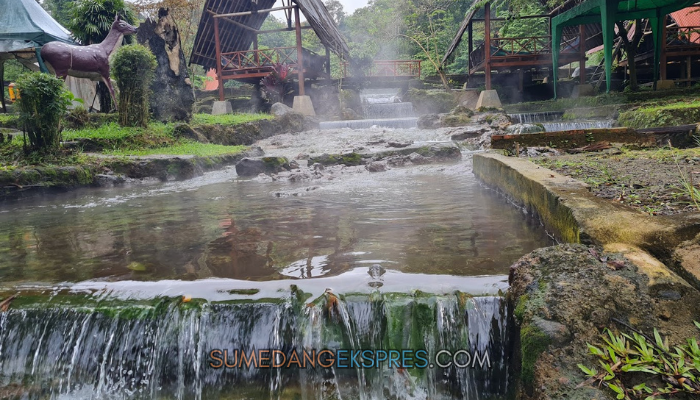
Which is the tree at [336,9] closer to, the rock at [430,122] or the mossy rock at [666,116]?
the rock at [430,122]

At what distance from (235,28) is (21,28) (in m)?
8.71

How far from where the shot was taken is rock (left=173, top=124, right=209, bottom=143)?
10825 mm

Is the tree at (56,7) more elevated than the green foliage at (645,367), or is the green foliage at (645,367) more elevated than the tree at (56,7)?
the tree at (56,7)

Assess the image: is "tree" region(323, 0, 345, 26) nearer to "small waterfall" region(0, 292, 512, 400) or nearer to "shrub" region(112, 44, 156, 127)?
"shrub" region(112, 44, 156, 127)

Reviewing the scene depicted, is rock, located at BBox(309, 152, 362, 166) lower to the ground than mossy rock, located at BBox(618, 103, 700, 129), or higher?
lower

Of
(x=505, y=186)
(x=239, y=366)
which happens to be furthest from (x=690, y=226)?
(x=505, y=186)

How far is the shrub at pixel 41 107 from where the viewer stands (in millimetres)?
6992

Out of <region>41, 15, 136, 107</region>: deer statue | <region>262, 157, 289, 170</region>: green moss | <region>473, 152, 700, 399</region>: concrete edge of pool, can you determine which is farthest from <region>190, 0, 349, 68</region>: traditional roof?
<region>473, 152, 700, 399</region>: concrete edge of pool

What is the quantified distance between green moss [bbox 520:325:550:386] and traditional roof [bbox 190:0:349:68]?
1654 centimetres

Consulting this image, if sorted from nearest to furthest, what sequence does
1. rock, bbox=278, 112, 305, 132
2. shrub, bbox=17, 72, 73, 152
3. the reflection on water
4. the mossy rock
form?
the reflection on water, shrub, bbox=17, 72, 73, 152, the mossy rock, rock, bbox=278, 112, 305, 132

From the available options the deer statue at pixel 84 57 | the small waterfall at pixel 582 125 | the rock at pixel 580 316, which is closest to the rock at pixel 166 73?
the deer statue at pixel 84 57

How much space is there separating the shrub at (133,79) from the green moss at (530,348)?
33.5 ft

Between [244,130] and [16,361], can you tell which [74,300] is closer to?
[16,361]

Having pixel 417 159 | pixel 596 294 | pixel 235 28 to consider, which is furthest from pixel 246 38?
pixel 596 294
